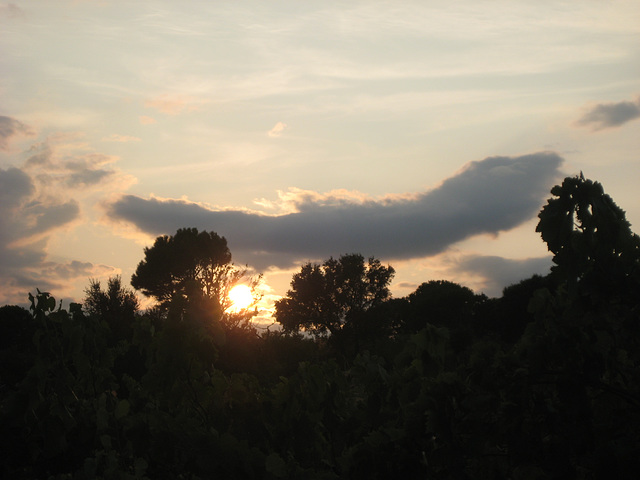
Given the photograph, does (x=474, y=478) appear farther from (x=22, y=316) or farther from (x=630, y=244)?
(x=22, y=316)

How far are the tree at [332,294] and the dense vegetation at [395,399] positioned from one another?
60.7 metres

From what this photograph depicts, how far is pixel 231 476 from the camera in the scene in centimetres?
295

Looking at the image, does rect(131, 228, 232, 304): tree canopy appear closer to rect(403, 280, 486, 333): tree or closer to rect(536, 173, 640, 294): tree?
rect(403, 280, 486, 333): tree

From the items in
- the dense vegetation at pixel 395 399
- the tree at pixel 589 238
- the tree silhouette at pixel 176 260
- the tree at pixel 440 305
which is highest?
the tree silhouette at pixel 176 260

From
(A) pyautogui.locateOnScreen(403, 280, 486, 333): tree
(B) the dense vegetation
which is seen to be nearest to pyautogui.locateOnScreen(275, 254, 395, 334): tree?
(A) pyautogui.locateOnScreen(403, 280, 486, 333): tree

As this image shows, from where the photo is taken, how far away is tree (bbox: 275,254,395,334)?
218 feet

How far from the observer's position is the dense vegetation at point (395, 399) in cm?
272

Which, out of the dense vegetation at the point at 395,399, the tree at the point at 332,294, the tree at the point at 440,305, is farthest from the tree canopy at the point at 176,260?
the dense vegetation at the point at 395,399

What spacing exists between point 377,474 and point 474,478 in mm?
657

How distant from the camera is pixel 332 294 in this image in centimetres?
6725

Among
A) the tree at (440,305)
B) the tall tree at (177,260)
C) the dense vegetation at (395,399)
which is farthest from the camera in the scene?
the tree at (440,305)

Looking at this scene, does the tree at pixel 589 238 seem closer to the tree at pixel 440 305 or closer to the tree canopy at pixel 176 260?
the tree canopy at pixel 176 260

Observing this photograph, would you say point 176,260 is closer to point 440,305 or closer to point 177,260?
point 177,260

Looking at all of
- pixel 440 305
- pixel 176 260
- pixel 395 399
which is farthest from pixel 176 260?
pixel 395 399
